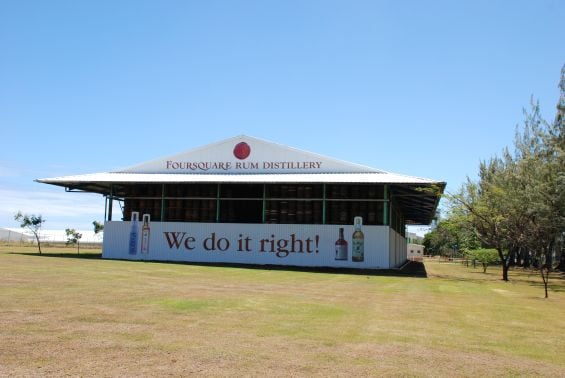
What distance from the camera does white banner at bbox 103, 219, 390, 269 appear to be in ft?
117

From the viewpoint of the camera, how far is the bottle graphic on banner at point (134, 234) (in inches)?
1564

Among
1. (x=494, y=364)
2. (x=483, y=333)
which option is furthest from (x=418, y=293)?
(x=494, y=364)

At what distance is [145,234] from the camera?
130 feet

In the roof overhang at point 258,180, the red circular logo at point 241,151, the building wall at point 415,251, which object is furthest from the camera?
the building wall at point 415,251

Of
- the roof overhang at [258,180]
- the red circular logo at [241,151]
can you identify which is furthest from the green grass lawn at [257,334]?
the red circular logo at [241,151]

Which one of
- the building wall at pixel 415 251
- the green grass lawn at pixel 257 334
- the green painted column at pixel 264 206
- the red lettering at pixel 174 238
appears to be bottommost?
the green grass lawn at pixel 257 334

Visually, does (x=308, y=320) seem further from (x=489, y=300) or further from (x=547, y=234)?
(x=547, y=234)

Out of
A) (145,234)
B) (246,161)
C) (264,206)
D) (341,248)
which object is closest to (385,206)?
(341,248)

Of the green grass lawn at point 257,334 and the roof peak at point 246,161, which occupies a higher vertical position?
the roof peak at point 246,161

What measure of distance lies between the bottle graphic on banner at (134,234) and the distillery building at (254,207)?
2.8 inches

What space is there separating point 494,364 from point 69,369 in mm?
6064

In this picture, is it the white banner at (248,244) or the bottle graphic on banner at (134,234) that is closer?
Result: the white banner at (248,244)

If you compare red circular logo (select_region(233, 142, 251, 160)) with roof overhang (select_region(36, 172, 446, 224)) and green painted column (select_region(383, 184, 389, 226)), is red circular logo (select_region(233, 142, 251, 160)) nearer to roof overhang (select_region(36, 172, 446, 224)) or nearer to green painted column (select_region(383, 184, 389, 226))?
roof overhang (select_region(36, 172, 446, 224))

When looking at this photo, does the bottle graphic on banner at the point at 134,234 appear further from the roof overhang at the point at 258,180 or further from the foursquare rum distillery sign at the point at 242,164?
the foursquare rum distillery sign at the point at 242,164
